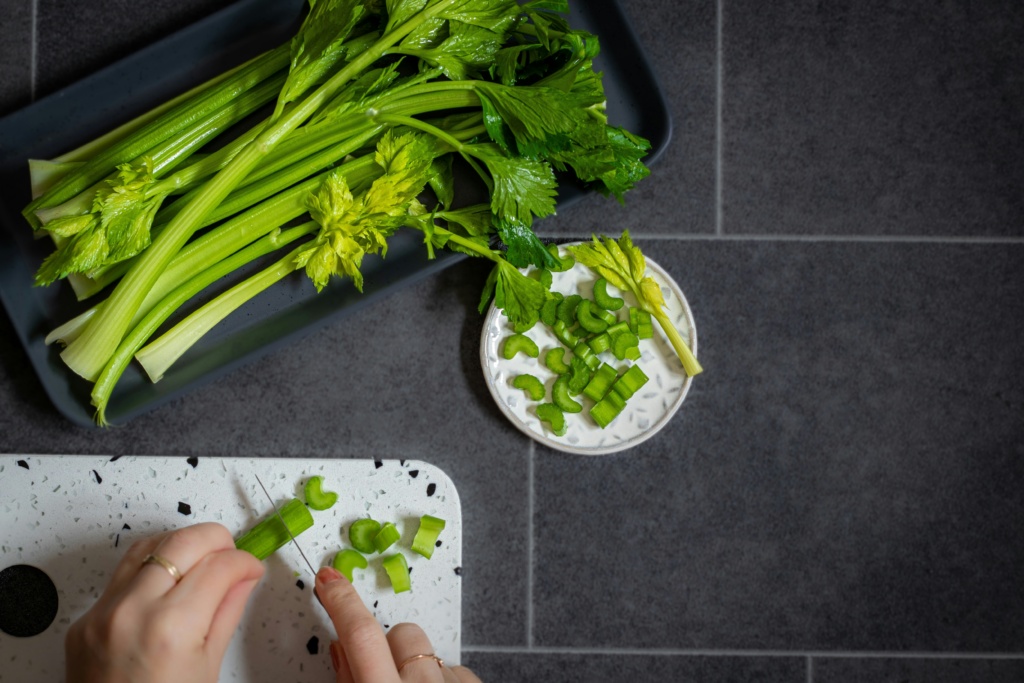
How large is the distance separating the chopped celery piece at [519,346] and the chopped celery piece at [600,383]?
0.34 ft

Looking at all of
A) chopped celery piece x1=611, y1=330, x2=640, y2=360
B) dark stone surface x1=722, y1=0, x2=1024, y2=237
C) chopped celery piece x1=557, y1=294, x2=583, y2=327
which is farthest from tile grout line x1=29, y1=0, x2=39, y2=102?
dark stone surface x1=722, y1=0, x2=1024, y2=237

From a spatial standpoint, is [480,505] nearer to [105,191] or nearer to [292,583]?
[292,583]

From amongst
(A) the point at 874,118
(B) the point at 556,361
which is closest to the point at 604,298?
(B) the point at 556,361

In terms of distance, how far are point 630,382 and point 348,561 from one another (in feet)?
1.79

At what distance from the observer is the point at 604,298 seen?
4.11ft

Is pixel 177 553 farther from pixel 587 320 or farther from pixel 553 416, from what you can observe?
pixel 587 320

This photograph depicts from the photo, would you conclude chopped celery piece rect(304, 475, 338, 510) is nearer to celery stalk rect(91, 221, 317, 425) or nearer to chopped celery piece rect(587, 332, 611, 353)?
celery stalk rect(91, 221, 317, 425)

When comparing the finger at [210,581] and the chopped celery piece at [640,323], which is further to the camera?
the chopped celery piece at [640,323]

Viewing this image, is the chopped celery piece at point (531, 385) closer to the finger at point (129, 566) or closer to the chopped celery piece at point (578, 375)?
the chopped celery piece at point (578, 375)

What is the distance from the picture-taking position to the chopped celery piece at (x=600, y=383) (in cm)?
125

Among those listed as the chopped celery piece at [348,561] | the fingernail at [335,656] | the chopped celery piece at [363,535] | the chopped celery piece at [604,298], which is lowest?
the fingernail at [335,656]

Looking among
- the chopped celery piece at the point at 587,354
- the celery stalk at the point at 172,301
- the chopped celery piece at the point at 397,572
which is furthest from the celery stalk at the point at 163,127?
the chopped celery piece at the point at 397,572

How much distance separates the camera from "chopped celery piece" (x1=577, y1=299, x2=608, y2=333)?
124 centimetres

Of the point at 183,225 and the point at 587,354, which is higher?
the point at 183,225
